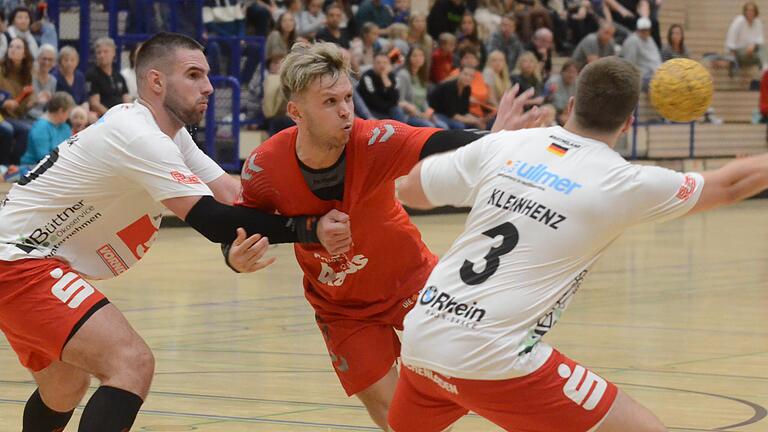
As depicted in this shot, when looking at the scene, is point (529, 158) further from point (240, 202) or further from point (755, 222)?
point (755, 222)

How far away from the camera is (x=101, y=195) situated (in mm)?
5863

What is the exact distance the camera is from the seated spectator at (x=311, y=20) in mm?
20875

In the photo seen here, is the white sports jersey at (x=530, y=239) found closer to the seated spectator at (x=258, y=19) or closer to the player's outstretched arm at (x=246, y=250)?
the player's outstretched arm at (x=246, y=250)

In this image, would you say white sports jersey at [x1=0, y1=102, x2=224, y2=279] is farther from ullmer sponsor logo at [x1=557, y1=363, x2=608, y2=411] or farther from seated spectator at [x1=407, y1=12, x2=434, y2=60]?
seated spectator at [x1=407, y1=12, x2=434, y2=60]

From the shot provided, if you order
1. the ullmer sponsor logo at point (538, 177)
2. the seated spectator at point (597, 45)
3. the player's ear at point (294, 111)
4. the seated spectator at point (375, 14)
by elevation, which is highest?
the ullmer sponsor logo at point (538, 177)

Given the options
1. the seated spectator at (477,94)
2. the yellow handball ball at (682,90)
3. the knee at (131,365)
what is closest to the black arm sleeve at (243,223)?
the knee at (131,365)

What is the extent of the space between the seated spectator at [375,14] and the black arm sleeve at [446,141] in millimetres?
16504

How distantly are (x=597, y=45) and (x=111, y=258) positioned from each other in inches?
760

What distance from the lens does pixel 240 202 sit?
611 centimetres

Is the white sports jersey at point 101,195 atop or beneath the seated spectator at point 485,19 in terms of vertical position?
atop

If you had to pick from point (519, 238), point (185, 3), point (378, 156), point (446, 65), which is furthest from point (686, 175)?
point (446, 65)

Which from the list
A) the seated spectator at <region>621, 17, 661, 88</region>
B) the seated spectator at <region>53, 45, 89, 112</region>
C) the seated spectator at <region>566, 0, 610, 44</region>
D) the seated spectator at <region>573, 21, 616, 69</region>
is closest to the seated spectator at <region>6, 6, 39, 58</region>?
the seated spectator at <region>53, 45, 89, 112</region>

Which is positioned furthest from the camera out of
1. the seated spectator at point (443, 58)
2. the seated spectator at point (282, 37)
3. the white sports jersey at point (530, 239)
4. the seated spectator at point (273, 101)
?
the seated spectator at point (443, 58)

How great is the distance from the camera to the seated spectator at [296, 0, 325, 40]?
822 inches
